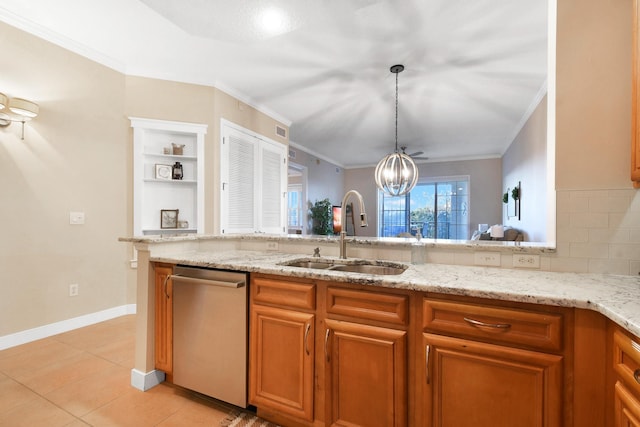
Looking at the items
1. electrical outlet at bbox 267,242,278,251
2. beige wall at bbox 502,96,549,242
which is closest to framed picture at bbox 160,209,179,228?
electrical outlet at bbox 267,242,278,251

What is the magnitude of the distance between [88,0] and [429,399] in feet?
11.7

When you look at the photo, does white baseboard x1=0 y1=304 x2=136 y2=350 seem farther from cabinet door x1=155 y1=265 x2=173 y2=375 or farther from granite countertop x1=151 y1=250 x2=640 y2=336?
granite countertop x1=151 y1=250 x2=640 y2=336

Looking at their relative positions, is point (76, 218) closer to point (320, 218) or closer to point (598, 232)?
point (598, 232)

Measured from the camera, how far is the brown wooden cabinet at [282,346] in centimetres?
147

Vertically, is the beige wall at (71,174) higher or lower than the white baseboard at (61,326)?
higher

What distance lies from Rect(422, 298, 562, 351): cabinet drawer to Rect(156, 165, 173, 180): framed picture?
3366mm

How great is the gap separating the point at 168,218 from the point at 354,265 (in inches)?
106

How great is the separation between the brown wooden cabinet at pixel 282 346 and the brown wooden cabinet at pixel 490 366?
56 centimetres

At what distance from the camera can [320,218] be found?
686 cm

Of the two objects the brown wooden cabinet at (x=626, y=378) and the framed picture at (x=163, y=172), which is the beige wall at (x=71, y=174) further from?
the brown wooden cabinet at (x=626, y=378)

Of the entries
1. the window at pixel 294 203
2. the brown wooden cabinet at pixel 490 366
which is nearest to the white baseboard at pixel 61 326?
the brown wooden cabinet at pixel 490 366

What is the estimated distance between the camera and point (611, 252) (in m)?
1.44

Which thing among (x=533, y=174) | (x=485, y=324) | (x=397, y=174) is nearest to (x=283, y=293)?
(x=485, y=324)

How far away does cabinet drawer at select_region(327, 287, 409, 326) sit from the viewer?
129 centimetres
